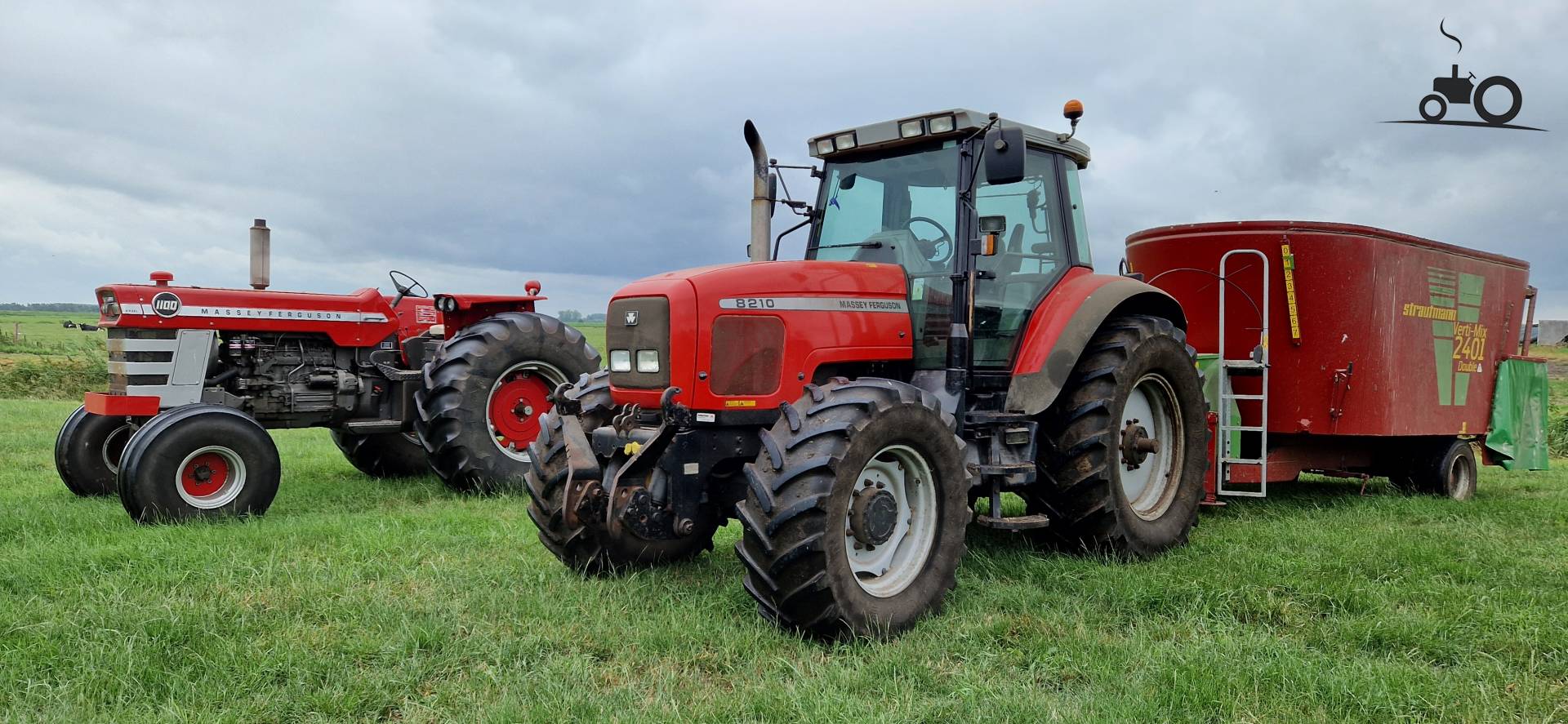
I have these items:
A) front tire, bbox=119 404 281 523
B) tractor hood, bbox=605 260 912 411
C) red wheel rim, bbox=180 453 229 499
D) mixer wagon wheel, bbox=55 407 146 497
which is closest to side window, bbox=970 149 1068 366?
tractor hood, bbox=605 260 912 411

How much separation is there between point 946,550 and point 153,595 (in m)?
3.39

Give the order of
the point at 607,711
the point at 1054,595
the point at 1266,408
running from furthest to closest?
1. the point at 1266,408
2. the point at 1054,595
3. the point at 607,711

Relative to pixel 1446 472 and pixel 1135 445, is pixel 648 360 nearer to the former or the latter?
pixel 1135 445

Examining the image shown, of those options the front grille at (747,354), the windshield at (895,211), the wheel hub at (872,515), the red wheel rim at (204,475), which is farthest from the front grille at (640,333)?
the red wheel rim at (204,475)

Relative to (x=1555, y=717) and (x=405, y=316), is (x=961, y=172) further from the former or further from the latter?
(x=405, y=316)

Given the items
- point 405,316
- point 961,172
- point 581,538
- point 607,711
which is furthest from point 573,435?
point 405,316

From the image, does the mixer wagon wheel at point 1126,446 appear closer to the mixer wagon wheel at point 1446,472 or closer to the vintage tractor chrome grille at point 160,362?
the mixer wagon wheel at point 1446,472

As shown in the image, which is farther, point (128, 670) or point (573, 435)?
point (573, 435)

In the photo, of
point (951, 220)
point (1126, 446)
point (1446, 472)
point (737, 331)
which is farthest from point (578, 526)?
point (1446, 472)

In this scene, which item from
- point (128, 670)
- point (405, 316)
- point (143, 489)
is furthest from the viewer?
point (405, 316)

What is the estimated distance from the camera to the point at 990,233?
493 cm

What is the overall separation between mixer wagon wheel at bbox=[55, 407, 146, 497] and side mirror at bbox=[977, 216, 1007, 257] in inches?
239

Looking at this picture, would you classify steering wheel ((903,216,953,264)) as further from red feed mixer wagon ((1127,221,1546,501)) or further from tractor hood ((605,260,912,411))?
red feed mixer wagon ((1127,221,1546,501))

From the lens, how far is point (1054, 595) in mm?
4582
